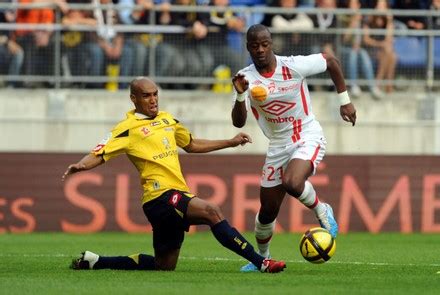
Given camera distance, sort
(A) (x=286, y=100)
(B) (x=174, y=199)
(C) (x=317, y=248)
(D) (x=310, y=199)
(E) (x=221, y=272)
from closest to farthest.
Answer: (C) (x=317, y=248) → (B) (x=174, y=199) → (E) (x=221, y=272) → (D) (x=310, y=199) → (A) (x=286, y=100)

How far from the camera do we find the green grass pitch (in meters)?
11.3

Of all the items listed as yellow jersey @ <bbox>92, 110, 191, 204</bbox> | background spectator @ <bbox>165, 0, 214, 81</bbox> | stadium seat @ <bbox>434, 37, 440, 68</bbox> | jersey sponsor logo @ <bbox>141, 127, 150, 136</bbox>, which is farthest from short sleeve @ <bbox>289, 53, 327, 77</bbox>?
stadium seat @ <bbox>434, 37, 440, 68</bbox>

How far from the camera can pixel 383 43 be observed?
22719 mm

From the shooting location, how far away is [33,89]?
22.6m

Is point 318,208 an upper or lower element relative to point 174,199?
lower

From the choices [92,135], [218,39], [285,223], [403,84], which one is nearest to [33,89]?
[92,135]

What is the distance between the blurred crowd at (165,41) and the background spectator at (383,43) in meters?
0.02

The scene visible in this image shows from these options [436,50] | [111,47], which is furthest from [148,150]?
[436,50]

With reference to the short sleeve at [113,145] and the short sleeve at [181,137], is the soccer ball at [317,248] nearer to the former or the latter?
the short sleeve at [181,137]

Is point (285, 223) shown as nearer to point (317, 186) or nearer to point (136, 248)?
point (317, 186)

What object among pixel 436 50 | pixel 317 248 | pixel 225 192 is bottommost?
pixel 225 192

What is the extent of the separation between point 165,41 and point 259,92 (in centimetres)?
884

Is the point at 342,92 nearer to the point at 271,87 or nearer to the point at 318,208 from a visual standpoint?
the point at 271,87

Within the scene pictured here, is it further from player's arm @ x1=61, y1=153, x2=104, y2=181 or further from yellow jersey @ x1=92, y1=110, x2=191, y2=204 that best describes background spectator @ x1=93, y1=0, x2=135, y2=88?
player's arm @ x1=61, y1=153, x2=104, y2=181
